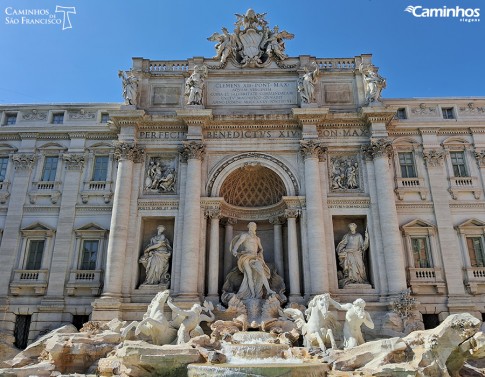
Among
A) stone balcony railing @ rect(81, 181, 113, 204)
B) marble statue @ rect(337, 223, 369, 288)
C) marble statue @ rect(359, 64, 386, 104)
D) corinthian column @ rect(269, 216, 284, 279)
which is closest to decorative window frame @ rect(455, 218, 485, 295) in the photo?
marble statue @ rect(337, 223, 369, 288)

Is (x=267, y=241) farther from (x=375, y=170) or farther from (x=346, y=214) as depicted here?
(x=375, y=170)

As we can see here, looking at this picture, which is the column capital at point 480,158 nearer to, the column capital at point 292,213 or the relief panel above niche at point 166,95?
the column capital at point 292,213

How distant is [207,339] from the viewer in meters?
14.7

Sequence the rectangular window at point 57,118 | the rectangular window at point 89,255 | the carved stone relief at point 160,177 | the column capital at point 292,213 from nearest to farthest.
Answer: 1. the column capital at point 292,213
2. the rectangular window at point 89,255
3. the carved stone relief at point 160,177
4. the rectangular window at point 57,118

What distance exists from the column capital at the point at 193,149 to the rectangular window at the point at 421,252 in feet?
38.2

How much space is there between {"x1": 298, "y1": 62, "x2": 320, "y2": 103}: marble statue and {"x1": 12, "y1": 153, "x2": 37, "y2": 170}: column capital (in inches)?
598

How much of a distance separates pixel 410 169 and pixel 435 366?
41.6 feet

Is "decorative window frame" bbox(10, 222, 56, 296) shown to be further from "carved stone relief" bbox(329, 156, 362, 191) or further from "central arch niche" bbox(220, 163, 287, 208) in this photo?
"carved stone relief" bbox(329, 156, 362, 191)

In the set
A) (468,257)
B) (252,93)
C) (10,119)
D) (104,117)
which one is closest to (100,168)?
(104,117)

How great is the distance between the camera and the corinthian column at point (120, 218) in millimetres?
19375

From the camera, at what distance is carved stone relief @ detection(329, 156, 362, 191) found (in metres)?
21.5

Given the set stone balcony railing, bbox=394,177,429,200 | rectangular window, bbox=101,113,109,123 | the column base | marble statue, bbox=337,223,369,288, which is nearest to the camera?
the column base

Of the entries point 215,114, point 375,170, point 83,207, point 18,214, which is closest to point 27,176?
point 18,214

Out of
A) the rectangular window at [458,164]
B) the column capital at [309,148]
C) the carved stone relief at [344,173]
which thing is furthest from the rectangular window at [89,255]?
the rectangular window at [458,164]
